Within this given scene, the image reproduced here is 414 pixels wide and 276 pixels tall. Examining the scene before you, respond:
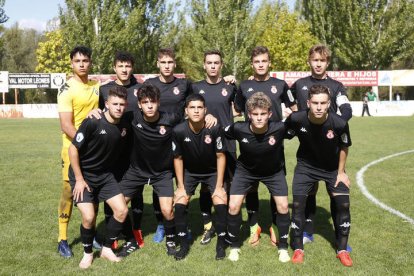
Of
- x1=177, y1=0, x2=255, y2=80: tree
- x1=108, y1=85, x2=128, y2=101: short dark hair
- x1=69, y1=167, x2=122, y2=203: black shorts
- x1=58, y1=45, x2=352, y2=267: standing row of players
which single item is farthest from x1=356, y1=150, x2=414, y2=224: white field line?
x1=177, y1=0, x2=255, y2=80: tree

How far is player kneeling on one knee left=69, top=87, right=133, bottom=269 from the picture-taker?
437 centimetres

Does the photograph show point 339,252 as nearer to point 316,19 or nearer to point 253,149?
point 253,149

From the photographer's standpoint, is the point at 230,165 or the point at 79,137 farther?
the point at 230,165

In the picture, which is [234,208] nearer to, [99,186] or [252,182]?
[252,182]

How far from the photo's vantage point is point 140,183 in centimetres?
488

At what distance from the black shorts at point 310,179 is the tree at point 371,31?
110ft

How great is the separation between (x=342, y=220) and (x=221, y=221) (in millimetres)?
1287

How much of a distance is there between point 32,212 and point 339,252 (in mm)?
4325

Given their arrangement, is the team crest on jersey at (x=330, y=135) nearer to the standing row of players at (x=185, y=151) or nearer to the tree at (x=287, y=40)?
the standing row of players at (x=185, y=151)

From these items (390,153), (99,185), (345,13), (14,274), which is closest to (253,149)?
(99,185)

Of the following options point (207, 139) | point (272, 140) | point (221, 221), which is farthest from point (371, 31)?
point (221, 221)

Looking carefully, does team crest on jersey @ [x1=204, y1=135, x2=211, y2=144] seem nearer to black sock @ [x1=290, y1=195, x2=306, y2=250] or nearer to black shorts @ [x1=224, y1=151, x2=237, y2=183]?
black shorts @ [x1=224, y1=151, x2=237, y2=183]

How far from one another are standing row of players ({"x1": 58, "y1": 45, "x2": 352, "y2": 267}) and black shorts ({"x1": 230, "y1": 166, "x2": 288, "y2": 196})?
0.04ft

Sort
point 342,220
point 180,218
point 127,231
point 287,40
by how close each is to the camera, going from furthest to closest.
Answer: point 287,40 → point 127,231 → point 180,218 → point 342,220
